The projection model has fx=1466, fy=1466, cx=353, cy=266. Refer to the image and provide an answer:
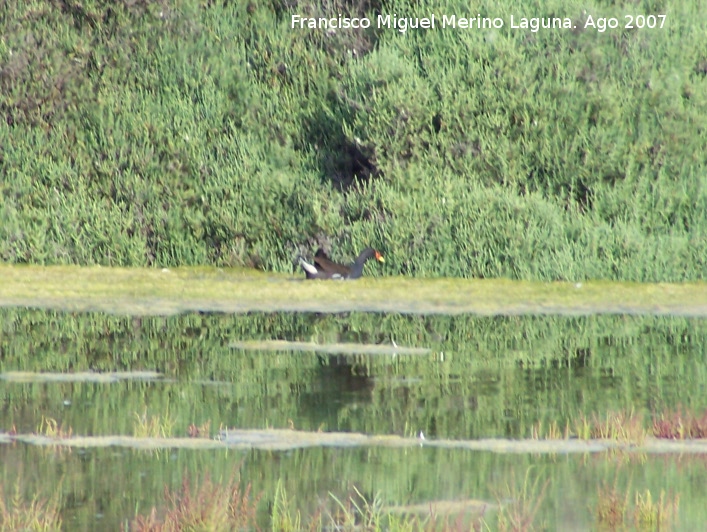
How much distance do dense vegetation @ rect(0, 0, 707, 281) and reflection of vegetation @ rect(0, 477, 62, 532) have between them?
15748 millimetres

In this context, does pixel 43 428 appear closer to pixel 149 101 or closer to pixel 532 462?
pixel 532 462

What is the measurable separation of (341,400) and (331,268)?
10.2m

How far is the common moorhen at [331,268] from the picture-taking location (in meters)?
22.6

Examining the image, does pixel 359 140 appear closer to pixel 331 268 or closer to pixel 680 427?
pixel 331 268

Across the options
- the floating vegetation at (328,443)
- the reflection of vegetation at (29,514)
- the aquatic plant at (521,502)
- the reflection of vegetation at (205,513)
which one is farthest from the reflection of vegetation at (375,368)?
the reflection of vegetation at (205,513)

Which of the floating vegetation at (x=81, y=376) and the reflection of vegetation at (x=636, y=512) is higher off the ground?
the reflection of vegetation at (x=636, y=512)

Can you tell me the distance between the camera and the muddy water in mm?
9062

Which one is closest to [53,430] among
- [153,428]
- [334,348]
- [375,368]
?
[153,428]

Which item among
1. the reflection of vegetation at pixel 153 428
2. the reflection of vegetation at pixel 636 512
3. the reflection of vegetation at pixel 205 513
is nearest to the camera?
the reflection of vegetation at pixel 205 513

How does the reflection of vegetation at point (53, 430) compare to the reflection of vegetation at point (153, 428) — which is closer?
the reflection of vegetation at point (53, 430)

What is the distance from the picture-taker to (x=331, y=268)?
22.7 meters

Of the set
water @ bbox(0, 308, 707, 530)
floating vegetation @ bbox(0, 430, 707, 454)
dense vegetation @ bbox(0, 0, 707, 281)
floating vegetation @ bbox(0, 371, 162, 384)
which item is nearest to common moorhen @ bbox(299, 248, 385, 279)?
dense vegetation @ bbox(0, 0, 707, 281)

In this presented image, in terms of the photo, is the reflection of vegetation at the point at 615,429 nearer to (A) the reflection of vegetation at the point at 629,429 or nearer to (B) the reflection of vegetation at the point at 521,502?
(A) the reflection of vegetation at the point at 629,429

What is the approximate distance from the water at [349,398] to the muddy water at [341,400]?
2 centimetres
